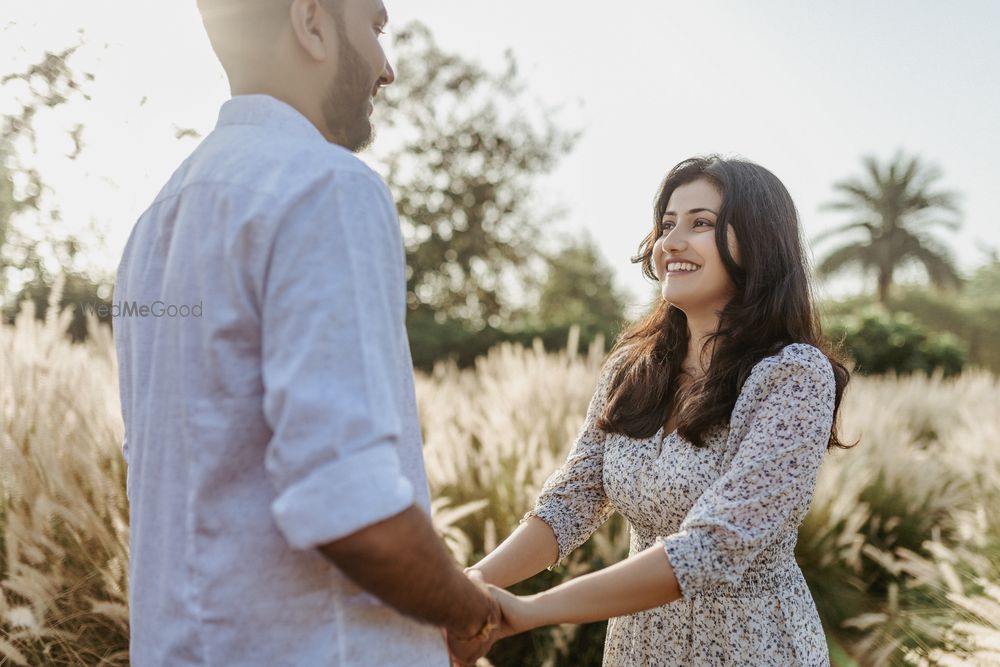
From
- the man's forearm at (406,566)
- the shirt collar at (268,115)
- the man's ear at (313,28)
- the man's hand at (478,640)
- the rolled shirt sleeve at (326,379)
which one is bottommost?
the man's hand at (478,640)

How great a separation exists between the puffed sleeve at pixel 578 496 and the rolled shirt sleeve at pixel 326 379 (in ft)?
4.16

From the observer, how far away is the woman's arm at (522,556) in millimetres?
2160

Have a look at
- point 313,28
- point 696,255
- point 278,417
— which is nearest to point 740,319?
point 696,255

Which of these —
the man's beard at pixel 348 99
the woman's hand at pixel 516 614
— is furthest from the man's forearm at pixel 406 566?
the man's beard at pixel 348 99

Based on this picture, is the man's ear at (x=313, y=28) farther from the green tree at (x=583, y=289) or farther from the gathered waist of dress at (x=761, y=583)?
the green tree at (x=583, y=289)

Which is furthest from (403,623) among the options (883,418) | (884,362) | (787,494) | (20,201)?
(884,362)

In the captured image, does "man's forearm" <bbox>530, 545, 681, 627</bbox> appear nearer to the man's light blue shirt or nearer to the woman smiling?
the woman smiling

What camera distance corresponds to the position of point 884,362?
16.8 m

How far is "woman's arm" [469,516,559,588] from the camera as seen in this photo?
7.09ft

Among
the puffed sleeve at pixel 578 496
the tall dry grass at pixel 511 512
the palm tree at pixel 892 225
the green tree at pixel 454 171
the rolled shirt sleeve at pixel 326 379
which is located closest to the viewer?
the rolled shirt sleeve at pixel 326 379

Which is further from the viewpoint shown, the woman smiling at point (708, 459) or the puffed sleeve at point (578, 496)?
the puffed sleeve at point (578, 496)

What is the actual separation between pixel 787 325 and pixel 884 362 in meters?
16.2

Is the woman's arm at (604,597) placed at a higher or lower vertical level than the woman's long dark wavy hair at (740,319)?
lower

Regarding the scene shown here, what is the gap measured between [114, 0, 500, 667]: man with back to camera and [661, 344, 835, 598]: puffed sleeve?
2.17ft
